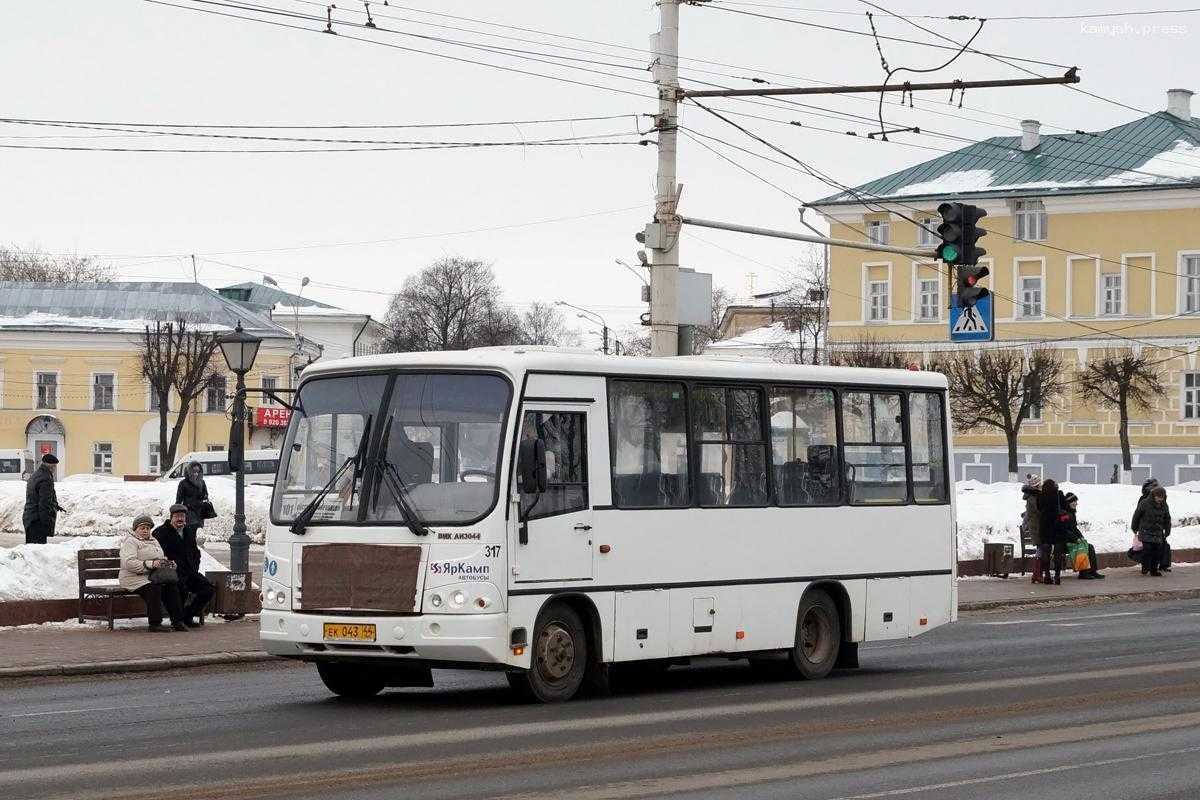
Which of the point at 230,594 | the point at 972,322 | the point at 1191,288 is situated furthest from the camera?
the point at 1191,288

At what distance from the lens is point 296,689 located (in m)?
17.0

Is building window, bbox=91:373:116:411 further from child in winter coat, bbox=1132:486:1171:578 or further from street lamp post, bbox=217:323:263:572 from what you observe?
street lamp post, bbox=217:323:263:572

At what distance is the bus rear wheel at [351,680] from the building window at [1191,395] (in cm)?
6712

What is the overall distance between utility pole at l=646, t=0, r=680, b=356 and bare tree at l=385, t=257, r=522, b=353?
300 feet

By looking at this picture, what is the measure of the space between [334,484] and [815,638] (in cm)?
506

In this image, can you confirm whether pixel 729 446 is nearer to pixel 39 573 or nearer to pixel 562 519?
pixel 562 519

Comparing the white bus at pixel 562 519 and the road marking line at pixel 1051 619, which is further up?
the white bus at pixel 562 519

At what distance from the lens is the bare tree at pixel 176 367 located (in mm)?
91812

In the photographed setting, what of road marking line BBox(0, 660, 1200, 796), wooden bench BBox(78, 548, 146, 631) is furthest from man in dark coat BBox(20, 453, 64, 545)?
road marking line BBox(0, 660, 1200, 796)

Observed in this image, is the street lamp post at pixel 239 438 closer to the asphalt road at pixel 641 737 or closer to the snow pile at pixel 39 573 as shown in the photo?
the snow pile at pixel 39 573

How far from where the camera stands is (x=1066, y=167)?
3233 inches

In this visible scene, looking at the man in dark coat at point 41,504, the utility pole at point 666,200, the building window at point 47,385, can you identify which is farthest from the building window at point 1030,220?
the man in dark coat at point 41,504

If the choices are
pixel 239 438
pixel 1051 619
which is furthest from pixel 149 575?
pixel 1051 619

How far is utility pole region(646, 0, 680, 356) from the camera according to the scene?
1014 inches
